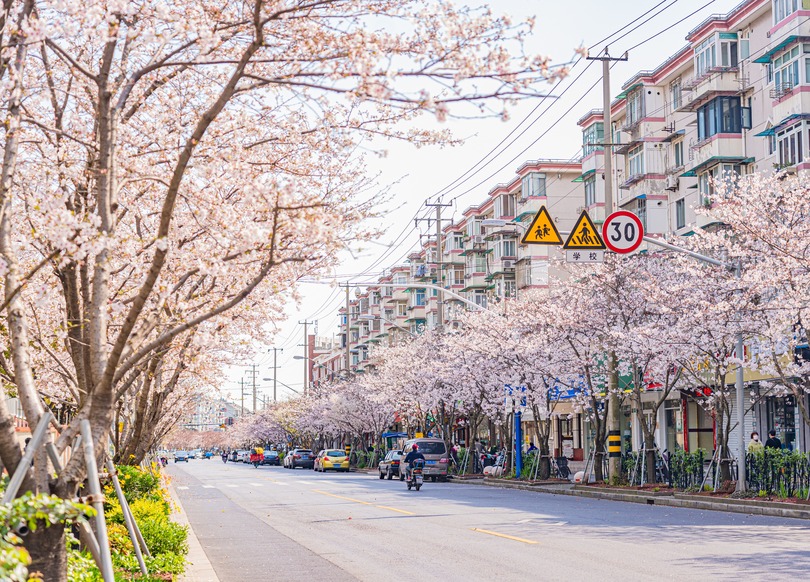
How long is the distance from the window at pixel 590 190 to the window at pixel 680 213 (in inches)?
396

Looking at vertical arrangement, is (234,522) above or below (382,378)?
below

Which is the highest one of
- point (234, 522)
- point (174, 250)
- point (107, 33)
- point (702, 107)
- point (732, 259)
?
point (702, 107)

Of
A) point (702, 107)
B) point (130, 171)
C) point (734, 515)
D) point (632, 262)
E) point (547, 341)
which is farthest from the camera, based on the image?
point (702, 107)

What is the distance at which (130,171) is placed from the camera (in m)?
10.4

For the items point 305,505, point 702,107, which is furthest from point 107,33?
point 702,107

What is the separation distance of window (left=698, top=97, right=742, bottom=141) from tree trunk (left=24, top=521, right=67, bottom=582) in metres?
44.6

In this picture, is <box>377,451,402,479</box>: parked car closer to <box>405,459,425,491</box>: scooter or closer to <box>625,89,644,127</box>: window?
<box>405,459,425,491</box>: scooter

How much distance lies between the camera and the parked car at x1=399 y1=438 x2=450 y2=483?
47.6 metres

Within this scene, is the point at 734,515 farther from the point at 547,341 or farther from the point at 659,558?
the point at 547,341

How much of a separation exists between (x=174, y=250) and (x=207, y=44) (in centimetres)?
445

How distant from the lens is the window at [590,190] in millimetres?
64562

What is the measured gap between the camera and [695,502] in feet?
88.8

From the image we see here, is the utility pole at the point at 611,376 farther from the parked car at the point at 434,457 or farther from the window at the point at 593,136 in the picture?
the window at the point at 593,136

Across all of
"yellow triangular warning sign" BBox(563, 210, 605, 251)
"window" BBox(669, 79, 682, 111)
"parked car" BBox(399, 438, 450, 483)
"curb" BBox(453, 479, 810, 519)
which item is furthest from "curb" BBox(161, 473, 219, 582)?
"window" BBox(669, 79, 682, 111)
